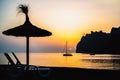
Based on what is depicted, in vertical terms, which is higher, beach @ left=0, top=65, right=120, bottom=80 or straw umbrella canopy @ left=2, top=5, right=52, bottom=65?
straw umbrella canopy @ left=2, top=5, right=52, bottom=65

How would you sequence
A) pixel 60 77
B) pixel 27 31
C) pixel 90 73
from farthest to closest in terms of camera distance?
pixel 90 73, pixel 60 77, pixel 27 31

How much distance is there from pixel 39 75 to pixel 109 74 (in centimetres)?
322

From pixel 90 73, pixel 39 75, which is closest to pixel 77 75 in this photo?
pixel 90 73

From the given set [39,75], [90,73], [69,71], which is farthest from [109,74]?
[39,75]

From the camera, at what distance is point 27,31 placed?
1283 centimetres

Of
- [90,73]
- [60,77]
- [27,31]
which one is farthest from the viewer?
[90,73]

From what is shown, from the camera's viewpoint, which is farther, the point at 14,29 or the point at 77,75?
the point at 77,75

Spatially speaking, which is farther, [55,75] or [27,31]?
[55,75]

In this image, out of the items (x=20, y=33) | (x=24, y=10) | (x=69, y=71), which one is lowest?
(x=69, y=71)

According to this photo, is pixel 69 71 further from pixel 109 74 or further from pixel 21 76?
pixel 21 76

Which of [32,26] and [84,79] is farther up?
[32,26]

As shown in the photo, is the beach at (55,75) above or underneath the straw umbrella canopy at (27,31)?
underneath

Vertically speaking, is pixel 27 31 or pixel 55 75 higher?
pixel 27 31

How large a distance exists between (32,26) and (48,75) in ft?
6.93
